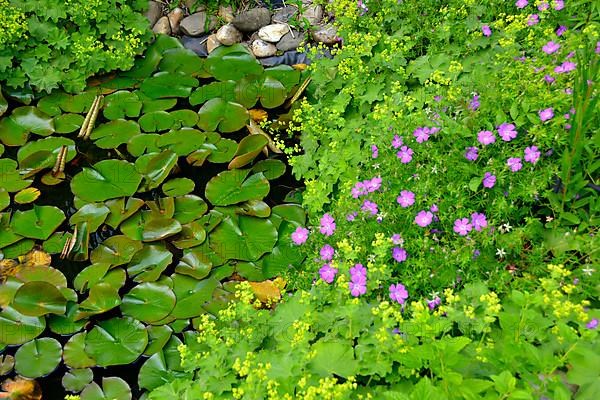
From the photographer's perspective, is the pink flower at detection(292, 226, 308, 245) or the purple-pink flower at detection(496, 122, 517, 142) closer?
the purple-pink flower at detection(496, 122, 517, 142)

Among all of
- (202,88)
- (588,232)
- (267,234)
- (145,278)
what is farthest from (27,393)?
(588,232)

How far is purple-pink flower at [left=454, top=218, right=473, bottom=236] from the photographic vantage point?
206cm

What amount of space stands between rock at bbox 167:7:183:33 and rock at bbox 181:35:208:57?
0.14m

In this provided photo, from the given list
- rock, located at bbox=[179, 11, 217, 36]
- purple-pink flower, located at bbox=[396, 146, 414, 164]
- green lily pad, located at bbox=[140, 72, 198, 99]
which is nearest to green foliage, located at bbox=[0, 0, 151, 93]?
green lily pad, located at bbox=[140, 72, 198, 99]

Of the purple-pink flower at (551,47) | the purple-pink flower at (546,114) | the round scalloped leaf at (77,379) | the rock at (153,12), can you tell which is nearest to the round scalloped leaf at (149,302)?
the round scalloped leaf at (77,379)

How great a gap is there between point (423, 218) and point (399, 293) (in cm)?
30

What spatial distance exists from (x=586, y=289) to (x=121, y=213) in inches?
90.4

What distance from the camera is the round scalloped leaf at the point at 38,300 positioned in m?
2.65

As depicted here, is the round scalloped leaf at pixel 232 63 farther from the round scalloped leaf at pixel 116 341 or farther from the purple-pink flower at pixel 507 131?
the purple-pink flower at pixel 507 131

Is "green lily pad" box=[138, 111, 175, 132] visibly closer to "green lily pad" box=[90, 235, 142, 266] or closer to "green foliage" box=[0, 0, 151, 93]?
"green foliage" box=[0, 0, 151, 93]

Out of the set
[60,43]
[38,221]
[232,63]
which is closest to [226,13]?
[232,63]

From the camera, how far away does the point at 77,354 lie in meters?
2.62

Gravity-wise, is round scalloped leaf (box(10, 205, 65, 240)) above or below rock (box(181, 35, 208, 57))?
below

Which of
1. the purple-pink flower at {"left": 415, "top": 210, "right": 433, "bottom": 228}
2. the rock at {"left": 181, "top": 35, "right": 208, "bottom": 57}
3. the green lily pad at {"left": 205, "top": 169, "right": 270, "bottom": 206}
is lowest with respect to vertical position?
the green lily pad at {"left": 205, "top": 169, "right": 270, "bottom": 206}
